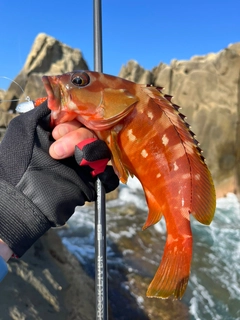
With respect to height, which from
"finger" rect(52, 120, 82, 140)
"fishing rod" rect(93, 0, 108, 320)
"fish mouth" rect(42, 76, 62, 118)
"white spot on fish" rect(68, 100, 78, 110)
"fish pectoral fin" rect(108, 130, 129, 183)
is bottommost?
"fishing rod" rect(93, 0, 108, 320)

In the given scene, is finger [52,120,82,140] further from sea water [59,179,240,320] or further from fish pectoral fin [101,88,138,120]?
sea water [59,179,240,320]

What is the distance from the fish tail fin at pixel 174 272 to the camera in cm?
168

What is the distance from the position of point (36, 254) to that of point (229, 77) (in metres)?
10.3

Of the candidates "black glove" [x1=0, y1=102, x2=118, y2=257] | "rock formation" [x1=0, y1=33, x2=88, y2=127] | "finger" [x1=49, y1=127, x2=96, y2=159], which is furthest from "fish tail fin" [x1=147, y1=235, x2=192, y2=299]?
"rock formation" [x1=0, y1=33, x2=88, y2=127]

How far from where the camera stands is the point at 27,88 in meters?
13.1

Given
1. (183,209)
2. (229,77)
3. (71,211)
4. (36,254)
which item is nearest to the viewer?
(183,209)

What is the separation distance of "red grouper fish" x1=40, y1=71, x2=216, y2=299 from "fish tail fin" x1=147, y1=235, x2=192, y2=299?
3.0 inches

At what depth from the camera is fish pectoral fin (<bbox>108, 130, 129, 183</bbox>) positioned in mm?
1852

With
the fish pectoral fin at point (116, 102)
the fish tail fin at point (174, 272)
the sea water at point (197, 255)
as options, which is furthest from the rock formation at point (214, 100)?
the fish tail fin at point (174, 272)

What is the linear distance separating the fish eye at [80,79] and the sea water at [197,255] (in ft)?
12.5

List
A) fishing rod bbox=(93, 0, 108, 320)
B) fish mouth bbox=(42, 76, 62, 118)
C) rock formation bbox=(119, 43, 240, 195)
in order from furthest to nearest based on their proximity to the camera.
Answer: rock formation bbox=(119, 43, 240, 195)
fishing rod bbox=(93, 0, 108, 320)
fish mouth bbox=(42, 76, 62, 118)

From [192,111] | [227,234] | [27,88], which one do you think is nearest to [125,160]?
[227,234]

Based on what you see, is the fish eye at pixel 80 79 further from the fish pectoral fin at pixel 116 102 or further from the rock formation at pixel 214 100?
the rock formation at pixel 214 100

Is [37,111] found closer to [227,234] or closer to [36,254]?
[36,254]
